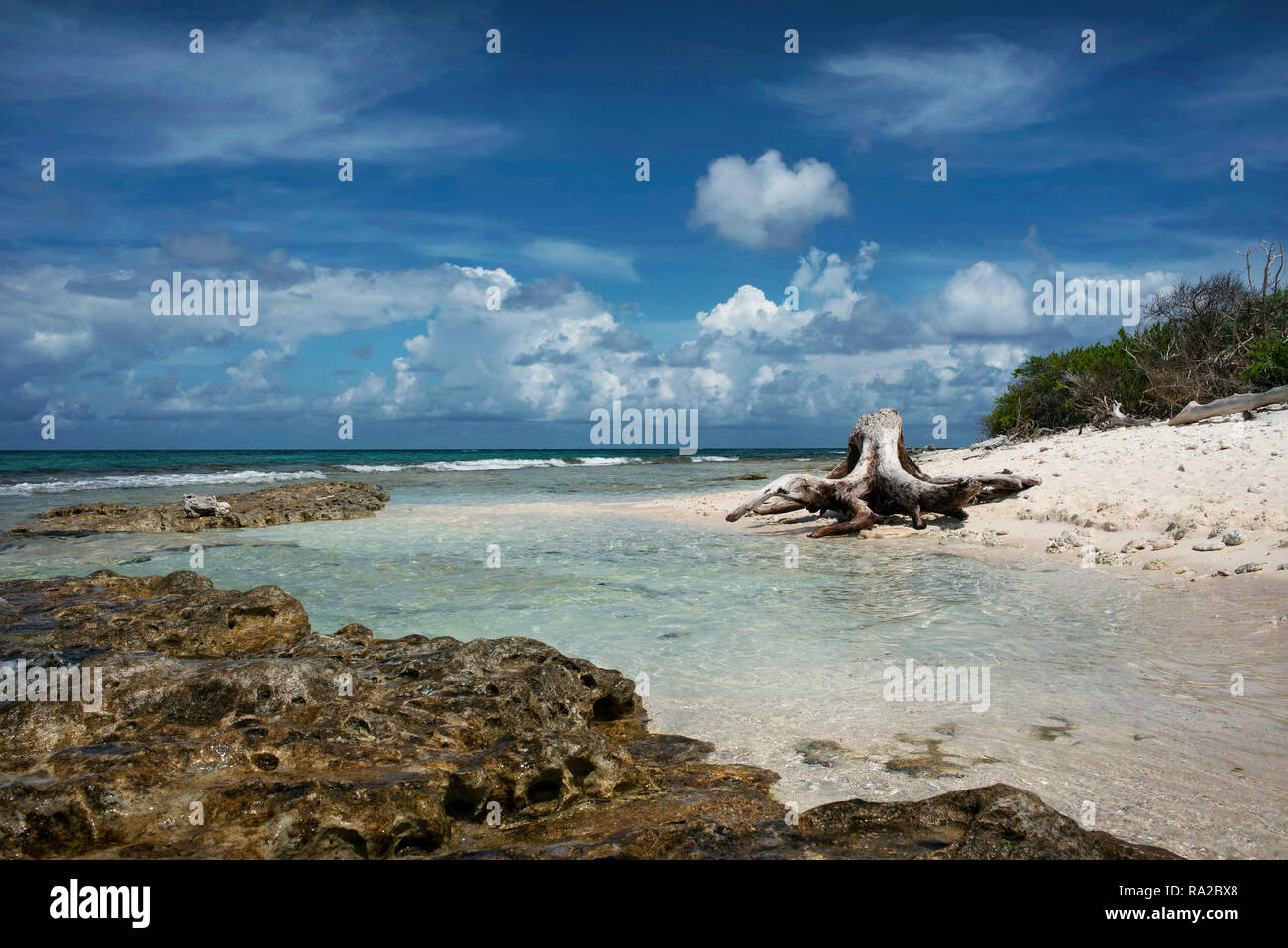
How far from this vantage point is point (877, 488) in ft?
46.0

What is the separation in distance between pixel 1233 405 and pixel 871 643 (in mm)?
17330

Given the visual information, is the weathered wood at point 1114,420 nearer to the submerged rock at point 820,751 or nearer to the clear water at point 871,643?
the clear water at point 871,643

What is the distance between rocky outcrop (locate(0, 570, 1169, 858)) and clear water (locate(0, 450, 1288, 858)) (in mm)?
569

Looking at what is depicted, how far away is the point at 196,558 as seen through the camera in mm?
11328

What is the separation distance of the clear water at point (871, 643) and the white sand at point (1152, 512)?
698mm

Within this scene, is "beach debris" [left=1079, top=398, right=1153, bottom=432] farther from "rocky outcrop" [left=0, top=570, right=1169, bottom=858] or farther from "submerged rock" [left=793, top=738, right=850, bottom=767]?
"rocky outcrop" [left=0, top=570, right=1169, bottom=858]

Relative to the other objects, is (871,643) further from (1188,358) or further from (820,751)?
(1188,358)

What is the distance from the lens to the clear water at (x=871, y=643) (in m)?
3.53

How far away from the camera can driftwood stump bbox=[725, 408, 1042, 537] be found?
505 inches

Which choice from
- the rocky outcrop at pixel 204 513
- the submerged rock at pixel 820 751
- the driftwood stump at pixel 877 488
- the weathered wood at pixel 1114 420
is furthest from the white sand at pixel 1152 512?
the rocky outcrop at pixel 204 513

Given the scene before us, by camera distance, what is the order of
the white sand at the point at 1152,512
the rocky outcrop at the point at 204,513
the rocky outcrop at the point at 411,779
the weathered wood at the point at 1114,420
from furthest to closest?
1. the weathered wood at the point at 1114,420
2. the rocky outcrop at the point at 204,513
3. the white sand at the point at 1152,512
4. the rocky outcrop at the point at 411,779

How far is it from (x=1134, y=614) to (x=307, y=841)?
717 centimetres

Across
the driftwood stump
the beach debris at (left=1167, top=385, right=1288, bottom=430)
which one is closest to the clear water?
the driftwood stump
